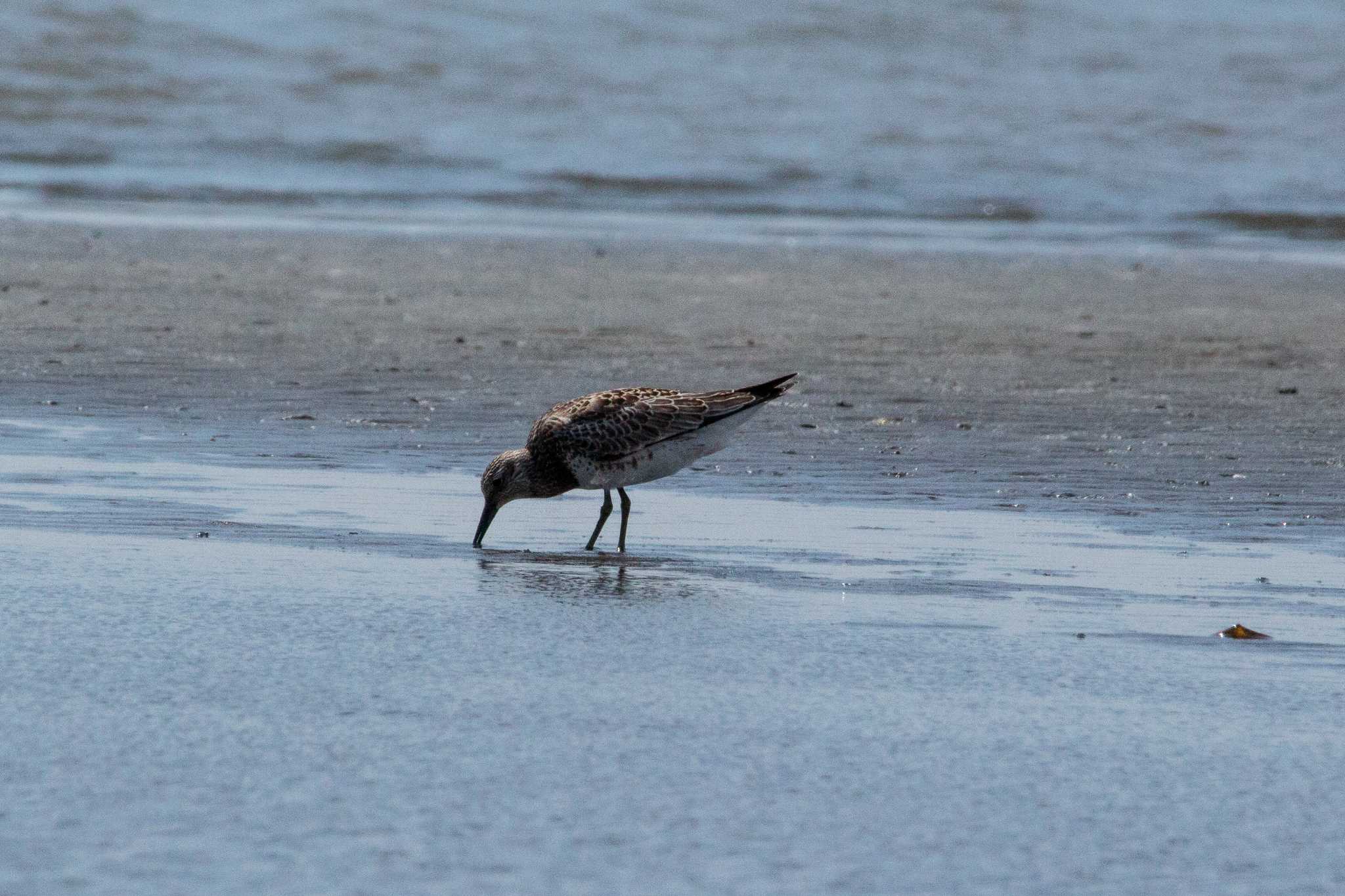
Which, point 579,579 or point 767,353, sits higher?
point 767,353

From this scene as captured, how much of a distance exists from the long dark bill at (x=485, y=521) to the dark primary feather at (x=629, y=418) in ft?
1.23

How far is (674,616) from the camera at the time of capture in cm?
654

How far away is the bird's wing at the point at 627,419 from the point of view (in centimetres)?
816

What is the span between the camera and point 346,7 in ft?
120

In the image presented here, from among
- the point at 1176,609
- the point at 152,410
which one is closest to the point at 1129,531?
the point at 1176,609

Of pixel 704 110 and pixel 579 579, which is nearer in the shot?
pixel 579 579

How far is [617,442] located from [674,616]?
170cm

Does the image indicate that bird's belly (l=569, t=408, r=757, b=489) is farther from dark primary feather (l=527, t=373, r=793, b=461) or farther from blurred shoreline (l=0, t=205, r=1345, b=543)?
blurred shoreline (l=0, t=205, r=1345, b=543)

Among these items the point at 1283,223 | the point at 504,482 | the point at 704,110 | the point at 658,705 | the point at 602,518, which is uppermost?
the point at 704,110

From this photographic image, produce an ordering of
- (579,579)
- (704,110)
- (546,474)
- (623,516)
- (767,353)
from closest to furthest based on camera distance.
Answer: (579,579), (623,516), (546,474), (767,353), (704,110)

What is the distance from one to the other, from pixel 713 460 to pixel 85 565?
3.48m

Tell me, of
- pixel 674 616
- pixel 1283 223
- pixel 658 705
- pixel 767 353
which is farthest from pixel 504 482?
pixel 1283 223

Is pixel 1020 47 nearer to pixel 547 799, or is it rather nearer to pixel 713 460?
pixel 713 460

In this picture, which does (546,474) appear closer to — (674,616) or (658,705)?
(674,616)
